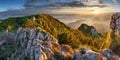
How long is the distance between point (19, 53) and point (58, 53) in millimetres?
24045

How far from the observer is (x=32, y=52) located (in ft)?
615

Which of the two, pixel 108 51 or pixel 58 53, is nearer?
pixel 108 51

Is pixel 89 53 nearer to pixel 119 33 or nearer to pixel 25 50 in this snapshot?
pixel 119 33

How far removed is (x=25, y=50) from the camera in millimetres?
196625

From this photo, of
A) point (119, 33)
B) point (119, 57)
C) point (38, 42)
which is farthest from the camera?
point (38, 42)

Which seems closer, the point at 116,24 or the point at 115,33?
the point at 116,24

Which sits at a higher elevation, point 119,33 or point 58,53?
point 119,33

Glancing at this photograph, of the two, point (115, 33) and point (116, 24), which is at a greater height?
point (116, 24)

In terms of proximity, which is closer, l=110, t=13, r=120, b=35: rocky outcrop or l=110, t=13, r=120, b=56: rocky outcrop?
l=110, t=13, r=120, b=56: rocky outcrop

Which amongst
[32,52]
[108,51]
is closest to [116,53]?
[108,51]

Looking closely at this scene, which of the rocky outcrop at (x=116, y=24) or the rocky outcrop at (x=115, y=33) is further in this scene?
the rocky outcrop at (x=116, y=24)

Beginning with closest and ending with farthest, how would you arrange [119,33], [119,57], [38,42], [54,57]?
[119,57] < [119,33] < [54,57] < [38,42]

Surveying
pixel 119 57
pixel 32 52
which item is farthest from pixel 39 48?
pixel 119 57

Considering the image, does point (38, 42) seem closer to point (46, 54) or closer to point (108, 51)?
point (46, 54)
